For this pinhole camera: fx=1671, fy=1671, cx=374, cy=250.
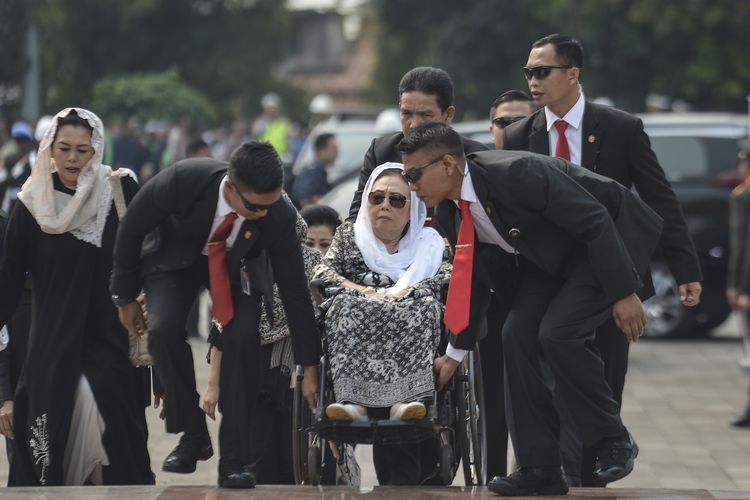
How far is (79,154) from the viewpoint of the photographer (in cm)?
723

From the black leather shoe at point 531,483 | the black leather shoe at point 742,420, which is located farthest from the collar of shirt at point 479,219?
the black leather shoe at point 742,420

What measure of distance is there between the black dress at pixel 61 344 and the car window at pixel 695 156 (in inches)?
355

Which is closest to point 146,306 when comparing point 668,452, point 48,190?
point 48,190

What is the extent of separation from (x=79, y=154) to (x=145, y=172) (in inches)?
815

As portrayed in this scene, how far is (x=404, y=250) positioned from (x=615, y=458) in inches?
55.1

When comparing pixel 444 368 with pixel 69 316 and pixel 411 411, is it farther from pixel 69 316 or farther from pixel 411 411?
pixel 69 316

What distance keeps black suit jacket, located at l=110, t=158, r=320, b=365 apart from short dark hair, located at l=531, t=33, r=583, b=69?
5.09 feet

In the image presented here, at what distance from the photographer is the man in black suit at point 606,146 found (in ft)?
24.7

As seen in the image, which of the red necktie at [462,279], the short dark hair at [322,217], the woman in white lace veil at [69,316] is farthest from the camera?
the short dark hair at [322,217]

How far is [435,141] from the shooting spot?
6641 millimetres

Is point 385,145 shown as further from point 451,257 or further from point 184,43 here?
point 184,43

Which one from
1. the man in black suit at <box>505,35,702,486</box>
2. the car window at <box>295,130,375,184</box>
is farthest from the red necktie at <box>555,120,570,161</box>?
the car window at <box>295,130,375,184</box>

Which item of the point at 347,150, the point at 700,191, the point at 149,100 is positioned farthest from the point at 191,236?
the point at 149,100

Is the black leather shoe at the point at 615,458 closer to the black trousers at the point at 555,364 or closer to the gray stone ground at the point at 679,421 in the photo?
the black trousers at the point at 555,364
